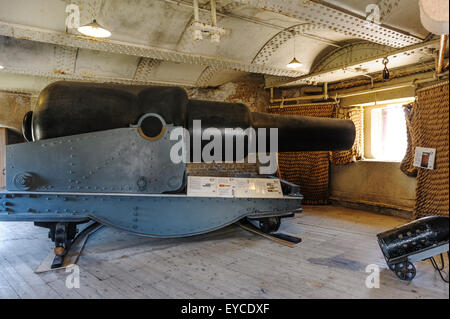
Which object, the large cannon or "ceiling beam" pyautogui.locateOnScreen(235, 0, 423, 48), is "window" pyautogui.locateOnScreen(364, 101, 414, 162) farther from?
the large cannon

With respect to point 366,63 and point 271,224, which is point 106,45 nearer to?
point 271,224

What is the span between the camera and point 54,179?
2.96m

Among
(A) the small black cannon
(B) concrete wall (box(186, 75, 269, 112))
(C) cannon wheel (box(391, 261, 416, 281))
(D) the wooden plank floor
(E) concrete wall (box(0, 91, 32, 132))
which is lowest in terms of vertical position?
(D) the wooden plank floor

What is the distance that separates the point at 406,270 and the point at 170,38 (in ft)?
12.4

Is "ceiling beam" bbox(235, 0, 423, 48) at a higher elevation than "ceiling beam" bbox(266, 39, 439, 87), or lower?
higher

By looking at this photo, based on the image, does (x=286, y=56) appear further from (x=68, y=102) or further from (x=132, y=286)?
(x=132, y=286)

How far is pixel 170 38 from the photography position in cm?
435

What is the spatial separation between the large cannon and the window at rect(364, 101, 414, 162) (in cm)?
329

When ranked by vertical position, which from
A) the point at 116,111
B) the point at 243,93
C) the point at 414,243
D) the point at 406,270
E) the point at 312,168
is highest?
the point at 243,93

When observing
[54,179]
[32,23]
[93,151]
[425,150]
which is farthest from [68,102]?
[425,150]

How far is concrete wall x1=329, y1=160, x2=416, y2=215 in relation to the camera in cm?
513

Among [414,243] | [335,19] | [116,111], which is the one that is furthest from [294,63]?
[414,243]

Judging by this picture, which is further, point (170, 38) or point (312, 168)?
point (312, 168)

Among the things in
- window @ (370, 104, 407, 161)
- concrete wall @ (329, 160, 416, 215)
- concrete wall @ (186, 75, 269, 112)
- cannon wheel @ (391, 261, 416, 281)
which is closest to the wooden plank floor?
cannon wheel @ (391, 261, 416, 281)
